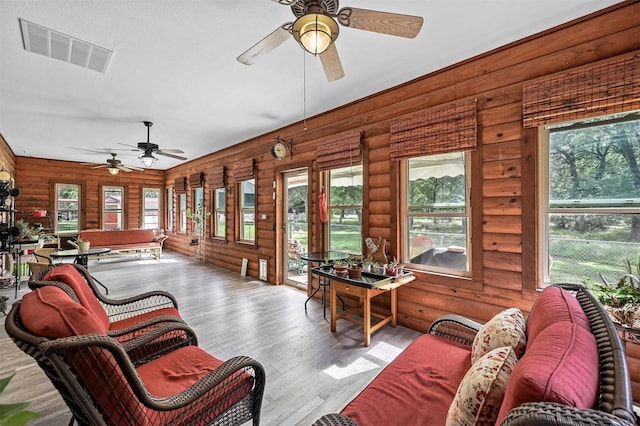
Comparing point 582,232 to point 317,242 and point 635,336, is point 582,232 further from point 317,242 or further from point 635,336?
point 317,242

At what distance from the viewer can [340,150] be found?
3758 millimetres

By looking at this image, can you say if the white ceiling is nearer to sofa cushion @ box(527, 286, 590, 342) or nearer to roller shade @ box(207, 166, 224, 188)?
roller shade @ box(207, 166, 224, 188)

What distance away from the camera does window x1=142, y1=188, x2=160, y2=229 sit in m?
9.25

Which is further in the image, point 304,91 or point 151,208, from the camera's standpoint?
point 151,208

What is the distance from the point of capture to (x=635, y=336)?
5.04ft

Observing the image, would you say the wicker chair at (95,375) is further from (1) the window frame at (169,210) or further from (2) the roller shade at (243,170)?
(1) the window frame at (169,210)

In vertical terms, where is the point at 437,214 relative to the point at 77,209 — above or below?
below

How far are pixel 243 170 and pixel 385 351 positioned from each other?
167 inches

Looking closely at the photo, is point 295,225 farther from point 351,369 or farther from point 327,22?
point 327,22

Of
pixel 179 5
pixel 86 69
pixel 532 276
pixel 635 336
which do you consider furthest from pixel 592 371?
pixel 86 69

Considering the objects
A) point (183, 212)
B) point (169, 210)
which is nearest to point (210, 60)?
point (183, 212)

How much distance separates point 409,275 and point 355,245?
1.00 meters

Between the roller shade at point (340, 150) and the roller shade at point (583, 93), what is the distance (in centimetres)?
176

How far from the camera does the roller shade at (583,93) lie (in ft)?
6.30
